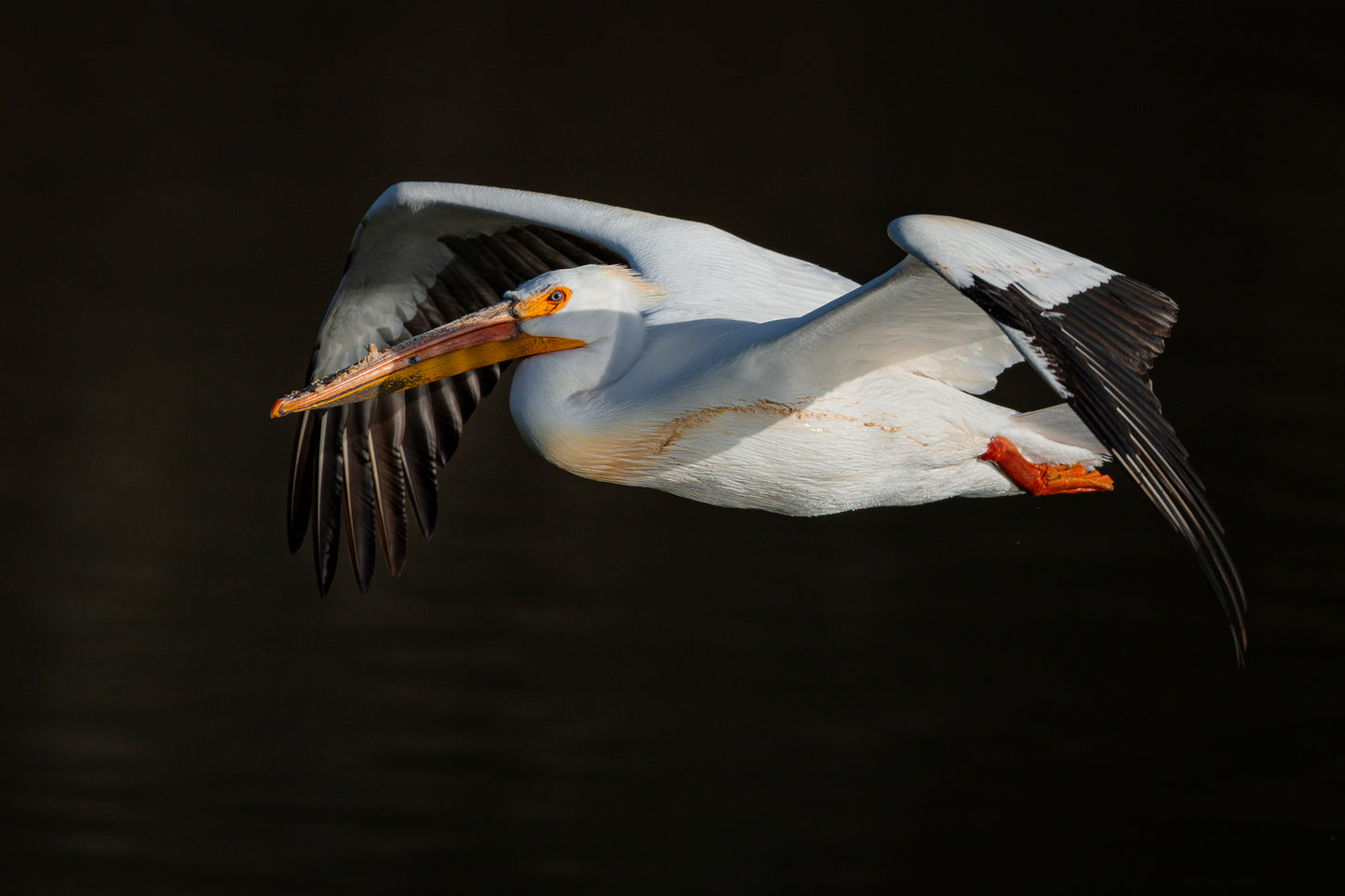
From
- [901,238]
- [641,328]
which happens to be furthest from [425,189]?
[901,238]

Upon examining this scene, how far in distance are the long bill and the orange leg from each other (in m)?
1.07

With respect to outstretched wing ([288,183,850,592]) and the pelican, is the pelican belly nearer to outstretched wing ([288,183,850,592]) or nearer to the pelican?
the pelican

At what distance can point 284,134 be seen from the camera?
9.55 meters

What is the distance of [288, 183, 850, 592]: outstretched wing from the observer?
459cm

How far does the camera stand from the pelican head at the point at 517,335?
3.57 meters

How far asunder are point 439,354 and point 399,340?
4.05 feet

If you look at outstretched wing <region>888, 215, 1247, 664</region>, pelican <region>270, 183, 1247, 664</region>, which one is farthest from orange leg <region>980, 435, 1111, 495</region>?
outstretched wing <region>888, 215, 1247, 664</region>

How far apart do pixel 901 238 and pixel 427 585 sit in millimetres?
4407

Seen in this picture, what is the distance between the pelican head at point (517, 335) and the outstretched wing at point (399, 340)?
2.67 feet

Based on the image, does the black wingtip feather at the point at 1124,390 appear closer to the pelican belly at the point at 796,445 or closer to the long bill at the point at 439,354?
the pelican belly at the point at 796,445

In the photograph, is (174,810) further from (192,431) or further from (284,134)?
(284,134)

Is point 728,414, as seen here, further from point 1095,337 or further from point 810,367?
point 1095,337

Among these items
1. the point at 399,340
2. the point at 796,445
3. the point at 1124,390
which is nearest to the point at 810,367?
the point at 796,445

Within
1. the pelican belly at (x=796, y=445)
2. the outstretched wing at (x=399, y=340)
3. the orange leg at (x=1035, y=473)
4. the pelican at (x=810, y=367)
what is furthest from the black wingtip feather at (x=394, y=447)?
the orange leg at (x=1035, y=473)
